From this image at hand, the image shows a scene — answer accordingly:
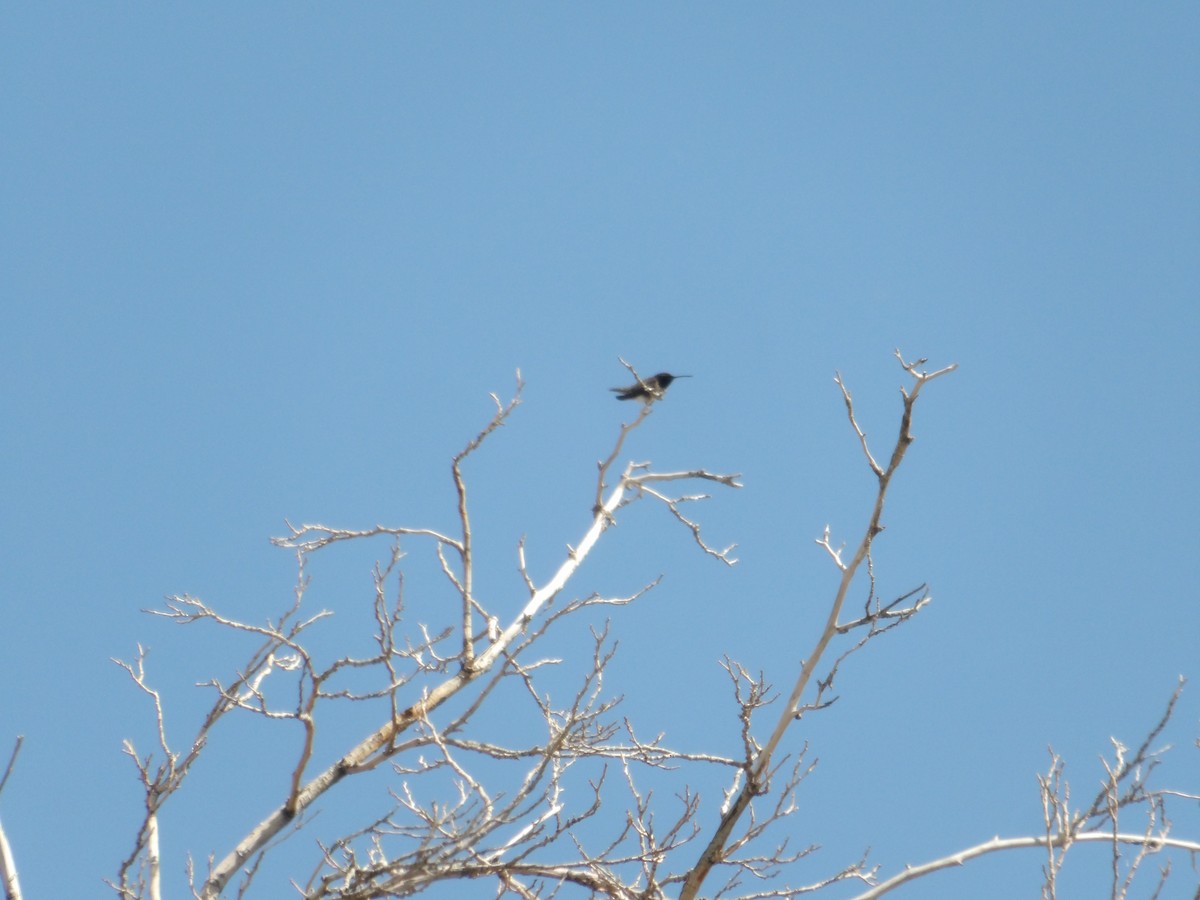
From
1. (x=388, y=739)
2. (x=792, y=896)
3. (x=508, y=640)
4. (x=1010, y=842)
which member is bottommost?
(x=1010, y=842)

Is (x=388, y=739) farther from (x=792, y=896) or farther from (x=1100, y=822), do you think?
(x=1100, y=822)

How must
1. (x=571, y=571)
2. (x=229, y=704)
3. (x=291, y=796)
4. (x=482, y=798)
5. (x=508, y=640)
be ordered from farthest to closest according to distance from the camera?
(x=571, y=571) < (x=508, y=640) < (x=229, y=704) < (x=291, y=796) < (x=482, y=798)

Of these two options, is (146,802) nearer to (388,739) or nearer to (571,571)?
(388,739)

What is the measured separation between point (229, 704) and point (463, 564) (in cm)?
116

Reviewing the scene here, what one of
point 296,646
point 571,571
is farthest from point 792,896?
point 296,646

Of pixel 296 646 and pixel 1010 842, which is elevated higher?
pixel 296 646

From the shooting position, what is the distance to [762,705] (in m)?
4.51

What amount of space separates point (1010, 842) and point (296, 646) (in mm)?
2660

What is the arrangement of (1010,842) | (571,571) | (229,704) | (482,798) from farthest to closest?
(571,571) → (229,704) → (482,798) → (1010,842)

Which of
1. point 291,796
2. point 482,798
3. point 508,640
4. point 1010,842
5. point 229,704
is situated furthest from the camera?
point 508,640

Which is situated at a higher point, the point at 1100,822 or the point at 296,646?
the point at 296,646

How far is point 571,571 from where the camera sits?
5.71 meters

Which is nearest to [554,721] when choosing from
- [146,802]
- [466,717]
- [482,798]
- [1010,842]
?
[466,717]

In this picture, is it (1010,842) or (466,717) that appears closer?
(1010,842)
